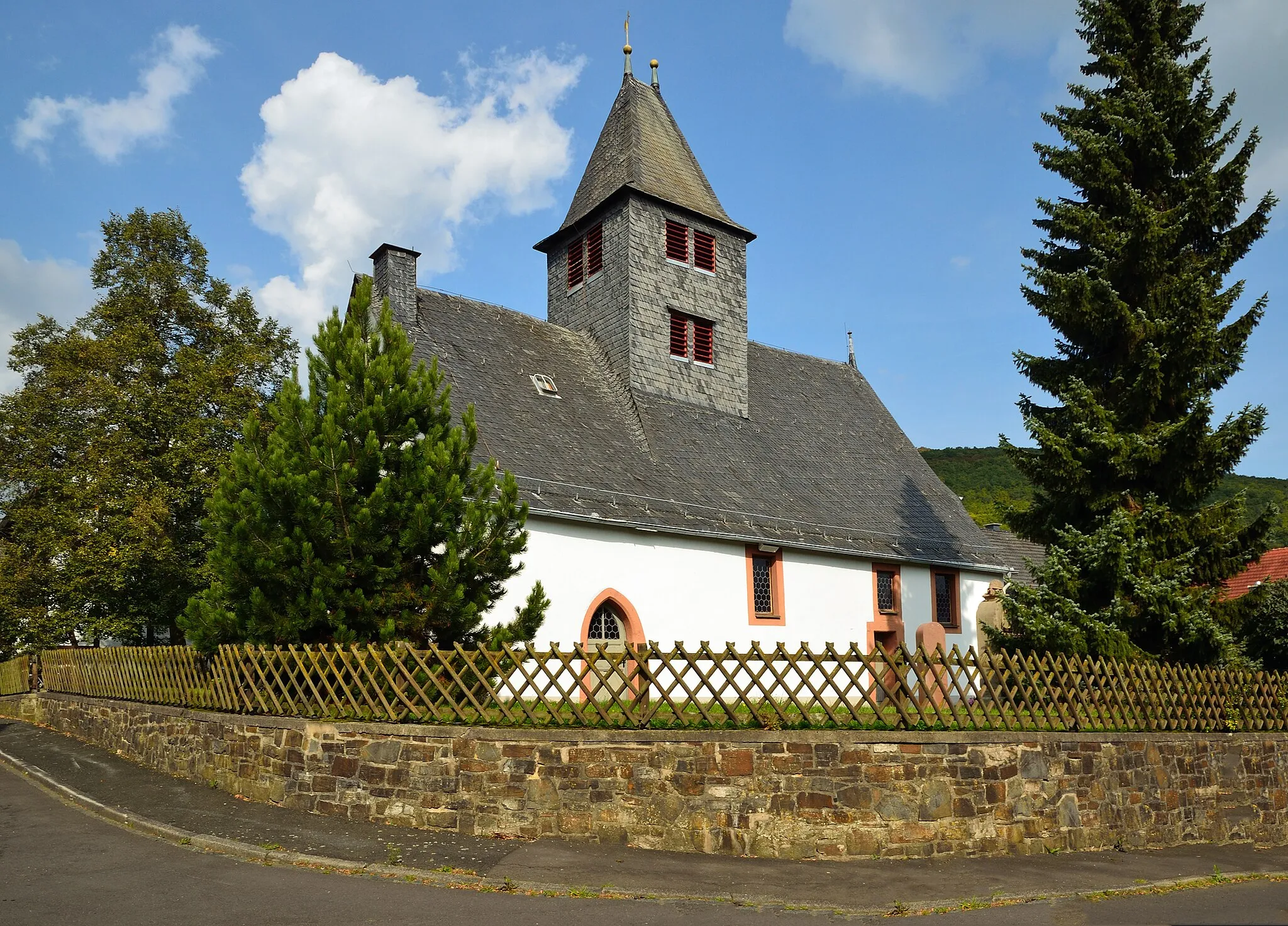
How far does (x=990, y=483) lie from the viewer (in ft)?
259

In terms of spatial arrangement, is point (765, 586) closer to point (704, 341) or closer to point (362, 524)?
point (704, 341)

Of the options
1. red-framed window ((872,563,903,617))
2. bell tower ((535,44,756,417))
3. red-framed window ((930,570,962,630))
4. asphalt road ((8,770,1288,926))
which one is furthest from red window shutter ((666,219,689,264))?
asphalt road ((8,770,1288,926))

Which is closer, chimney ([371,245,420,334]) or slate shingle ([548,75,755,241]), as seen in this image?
chimney ([371,245,420,334])

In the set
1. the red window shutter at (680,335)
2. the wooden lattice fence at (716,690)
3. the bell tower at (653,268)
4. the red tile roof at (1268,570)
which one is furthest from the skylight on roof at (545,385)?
the red tile roof at (1268,570)

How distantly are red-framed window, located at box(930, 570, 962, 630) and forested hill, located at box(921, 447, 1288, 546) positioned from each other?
33899 millimetres

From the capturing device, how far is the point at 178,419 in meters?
24.9

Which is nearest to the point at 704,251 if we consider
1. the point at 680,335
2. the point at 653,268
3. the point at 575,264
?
the point at 653,268

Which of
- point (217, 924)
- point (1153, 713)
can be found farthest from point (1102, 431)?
point (217, 924)

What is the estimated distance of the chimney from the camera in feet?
69.1

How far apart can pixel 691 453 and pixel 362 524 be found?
510 inches

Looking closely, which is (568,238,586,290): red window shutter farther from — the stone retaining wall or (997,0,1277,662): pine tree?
the stone retaining wall

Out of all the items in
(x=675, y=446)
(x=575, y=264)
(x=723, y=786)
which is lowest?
(x=723, y=786)

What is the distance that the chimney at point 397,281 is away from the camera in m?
21.1

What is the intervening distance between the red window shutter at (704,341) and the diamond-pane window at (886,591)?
695 centimetres
